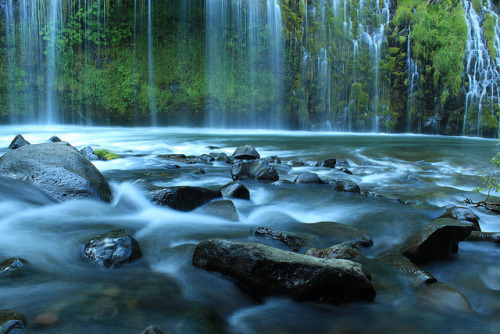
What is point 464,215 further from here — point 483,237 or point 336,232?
point 336,232

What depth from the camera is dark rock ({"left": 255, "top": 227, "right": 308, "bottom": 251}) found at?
Answer: 3.41 meters

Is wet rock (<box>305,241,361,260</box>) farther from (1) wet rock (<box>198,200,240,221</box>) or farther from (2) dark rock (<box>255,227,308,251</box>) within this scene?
(1) wet rock (<box>198,200,240,221</box>)

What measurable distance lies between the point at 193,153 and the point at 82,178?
635 centimetres

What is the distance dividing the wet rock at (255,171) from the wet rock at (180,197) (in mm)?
2045

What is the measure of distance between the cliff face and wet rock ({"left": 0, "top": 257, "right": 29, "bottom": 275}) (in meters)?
18.2

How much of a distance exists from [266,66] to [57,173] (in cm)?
1750

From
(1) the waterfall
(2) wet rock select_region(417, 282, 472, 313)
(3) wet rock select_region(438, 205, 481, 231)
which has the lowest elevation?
(2) wet rock select_region(417, 282, 472, 313)

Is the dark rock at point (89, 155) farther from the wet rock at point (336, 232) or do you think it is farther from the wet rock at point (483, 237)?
the wet rock at point (483, 237)

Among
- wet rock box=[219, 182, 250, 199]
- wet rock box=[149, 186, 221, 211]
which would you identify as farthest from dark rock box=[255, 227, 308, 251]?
wet rock box=[219, 182, 250, 199]

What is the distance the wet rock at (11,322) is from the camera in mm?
1876

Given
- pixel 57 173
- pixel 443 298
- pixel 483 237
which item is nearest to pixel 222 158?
pixel 57 173

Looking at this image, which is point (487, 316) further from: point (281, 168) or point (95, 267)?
point (281, 168)

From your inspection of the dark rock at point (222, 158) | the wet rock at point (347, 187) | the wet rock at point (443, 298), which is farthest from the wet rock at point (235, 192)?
the dark rock at point (222, 158)

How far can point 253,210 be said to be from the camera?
4.92 metres
